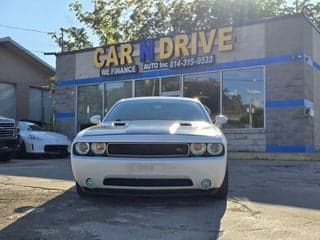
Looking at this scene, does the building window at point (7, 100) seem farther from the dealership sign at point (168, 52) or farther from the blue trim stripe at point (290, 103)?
the blue trim stripe at point (290, 103)

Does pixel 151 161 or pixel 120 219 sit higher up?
pixel 151 161

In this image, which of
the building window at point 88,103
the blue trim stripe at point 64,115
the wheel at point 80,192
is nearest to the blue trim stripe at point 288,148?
the building window at point 88,103

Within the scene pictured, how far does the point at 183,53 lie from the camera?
18.3 m

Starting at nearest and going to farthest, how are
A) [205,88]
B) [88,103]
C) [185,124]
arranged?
[185,124] < [205,88] < [88,103]

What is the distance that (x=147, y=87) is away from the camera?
63.8ft

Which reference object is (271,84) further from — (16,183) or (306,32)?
(16,183)

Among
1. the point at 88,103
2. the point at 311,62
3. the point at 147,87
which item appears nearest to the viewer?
the point at 311,62

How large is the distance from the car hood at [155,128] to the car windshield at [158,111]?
51 centimetres

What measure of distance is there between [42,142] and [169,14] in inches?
704

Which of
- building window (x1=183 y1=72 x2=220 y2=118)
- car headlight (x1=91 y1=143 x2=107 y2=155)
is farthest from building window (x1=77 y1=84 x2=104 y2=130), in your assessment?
car headlight (x1=91 y1=143 x2=107 y2=155)

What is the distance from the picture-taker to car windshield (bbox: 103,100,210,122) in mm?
7500

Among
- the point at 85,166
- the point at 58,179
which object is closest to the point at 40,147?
the point at 58,179

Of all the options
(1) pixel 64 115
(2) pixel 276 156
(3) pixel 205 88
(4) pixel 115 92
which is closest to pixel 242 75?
(3) pixel 205 88

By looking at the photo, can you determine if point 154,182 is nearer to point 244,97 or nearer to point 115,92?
point 244,97
